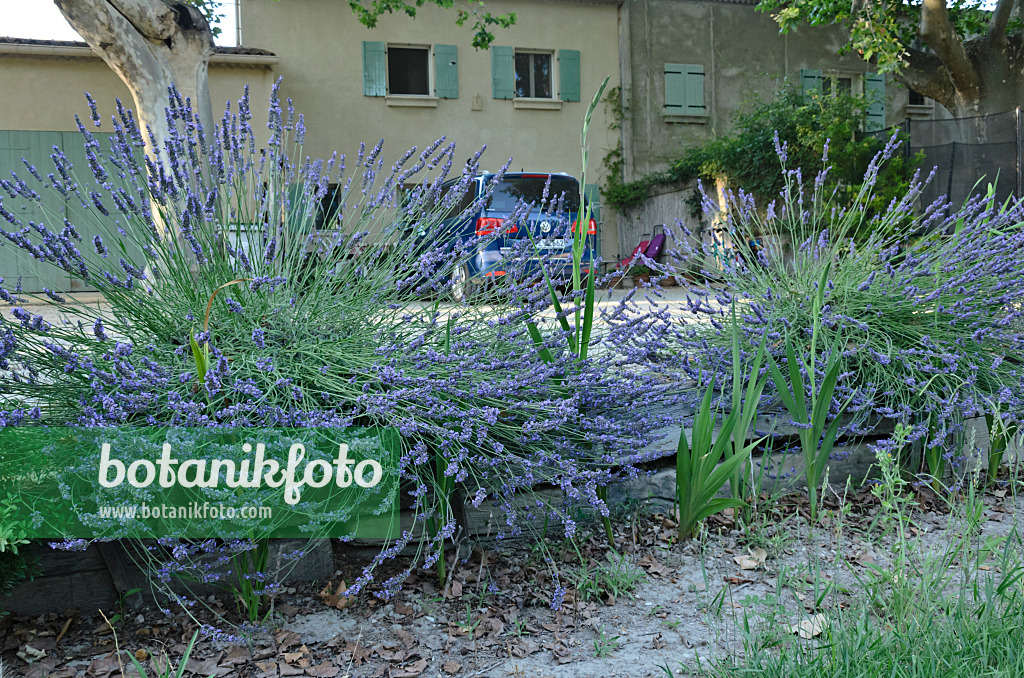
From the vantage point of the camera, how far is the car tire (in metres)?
2.38

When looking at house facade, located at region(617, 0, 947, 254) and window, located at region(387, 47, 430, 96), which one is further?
house facade, located at region(617, 0, 947, 254)

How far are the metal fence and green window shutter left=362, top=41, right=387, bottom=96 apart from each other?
9.02m

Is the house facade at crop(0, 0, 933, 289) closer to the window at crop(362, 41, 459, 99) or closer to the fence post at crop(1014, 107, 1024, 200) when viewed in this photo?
→ the window at crop(362, 41, 459, 99)

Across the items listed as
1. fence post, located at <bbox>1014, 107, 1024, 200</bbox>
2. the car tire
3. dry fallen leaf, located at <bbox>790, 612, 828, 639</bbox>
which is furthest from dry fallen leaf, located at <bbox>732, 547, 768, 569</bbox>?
fence post, located at <bbox>1014, 107, 1024, 200</bbox>

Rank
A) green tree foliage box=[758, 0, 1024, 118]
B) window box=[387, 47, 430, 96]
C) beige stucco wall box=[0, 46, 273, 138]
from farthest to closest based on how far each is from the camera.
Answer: window box=[387, 47, 430, 96] < beige stucco wall box=[0, 46, 273, 138] < green tree foliage box=[758, 0, 1024, 118]

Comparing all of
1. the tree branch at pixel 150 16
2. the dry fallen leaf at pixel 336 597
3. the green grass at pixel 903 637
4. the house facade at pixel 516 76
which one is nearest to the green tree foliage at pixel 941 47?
the house facade at pixel 516 76

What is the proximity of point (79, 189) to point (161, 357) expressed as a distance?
1.74ft

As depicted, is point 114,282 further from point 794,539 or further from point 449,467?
point 794,539

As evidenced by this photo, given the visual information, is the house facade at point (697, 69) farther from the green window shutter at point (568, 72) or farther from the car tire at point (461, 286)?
the car tire at point (461, 286)

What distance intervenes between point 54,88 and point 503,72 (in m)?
7.66

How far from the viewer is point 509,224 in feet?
7.98

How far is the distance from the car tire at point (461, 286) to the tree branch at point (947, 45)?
11012mm

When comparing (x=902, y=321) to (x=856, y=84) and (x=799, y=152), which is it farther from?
(x=856, y=84)

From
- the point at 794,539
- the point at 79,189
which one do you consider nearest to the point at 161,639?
the point at 79,189
